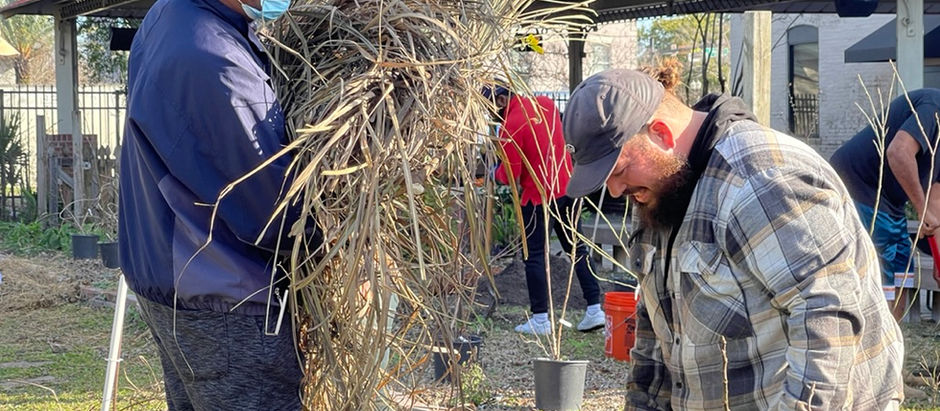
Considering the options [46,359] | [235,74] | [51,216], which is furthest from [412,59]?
[51,216]

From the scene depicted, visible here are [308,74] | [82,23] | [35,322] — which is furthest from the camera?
[82,23]

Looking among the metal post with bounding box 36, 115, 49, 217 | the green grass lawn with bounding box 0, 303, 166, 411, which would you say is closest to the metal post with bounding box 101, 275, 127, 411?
the green grass lawn with bounding box 0, 303, 166, 411

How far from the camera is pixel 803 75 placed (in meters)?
21.3

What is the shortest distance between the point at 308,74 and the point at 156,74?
0.35 metres

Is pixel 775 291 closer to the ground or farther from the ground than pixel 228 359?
farther from the ground

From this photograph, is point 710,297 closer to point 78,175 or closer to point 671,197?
point 671,197

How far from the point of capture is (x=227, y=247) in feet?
8.04

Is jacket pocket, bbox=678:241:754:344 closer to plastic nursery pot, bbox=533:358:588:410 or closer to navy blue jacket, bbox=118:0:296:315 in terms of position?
navy blue jacket, bbox=118:0:296:315

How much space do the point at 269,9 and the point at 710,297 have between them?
116 centimetres

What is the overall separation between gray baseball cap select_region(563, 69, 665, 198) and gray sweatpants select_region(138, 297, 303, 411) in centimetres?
78

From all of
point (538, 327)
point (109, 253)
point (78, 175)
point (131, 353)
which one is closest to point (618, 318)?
point (538, 327)

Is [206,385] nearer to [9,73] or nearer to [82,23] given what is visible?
[82,23]

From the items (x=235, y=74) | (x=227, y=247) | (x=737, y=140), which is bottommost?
(x=227, y=247)

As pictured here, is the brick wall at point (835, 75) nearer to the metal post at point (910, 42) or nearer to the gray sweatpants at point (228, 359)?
the metal post at point (910, 42)
